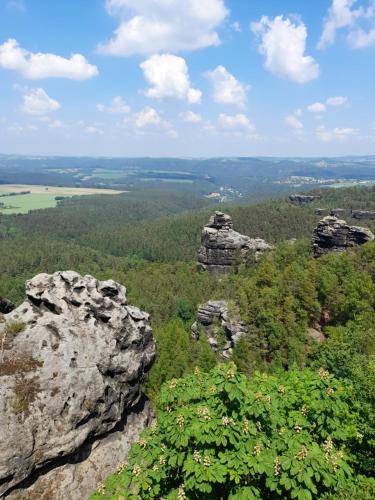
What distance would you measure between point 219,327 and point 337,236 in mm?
37817

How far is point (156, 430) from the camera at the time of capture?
12.3 m

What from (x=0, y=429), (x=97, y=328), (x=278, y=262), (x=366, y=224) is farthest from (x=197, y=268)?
(x=0, y=429)

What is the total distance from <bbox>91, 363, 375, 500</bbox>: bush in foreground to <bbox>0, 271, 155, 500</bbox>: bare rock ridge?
18.6 feet

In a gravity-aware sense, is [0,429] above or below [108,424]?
above

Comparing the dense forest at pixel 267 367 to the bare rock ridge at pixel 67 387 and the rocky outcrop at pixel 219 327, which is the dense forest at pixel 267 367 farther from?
→ the bare rock ridge at pixel 67 387

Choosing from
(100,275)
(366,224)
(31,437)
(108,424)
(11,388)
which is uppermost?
(11,388)

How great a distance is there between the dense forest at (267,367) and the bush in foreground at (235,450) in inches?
1.8

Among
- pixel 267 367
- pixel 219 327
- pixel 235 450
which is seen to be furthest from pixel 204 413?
pixel 219 327

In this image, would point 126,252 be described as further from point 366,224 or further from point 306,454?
point 306,454

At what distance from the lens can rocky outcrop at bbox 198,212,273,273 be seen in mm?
87250

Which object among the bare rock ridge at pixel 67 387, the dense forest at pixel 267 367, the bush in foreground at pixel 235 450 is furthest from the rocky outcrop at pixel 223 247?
the bush in foreground at pixel 235 450

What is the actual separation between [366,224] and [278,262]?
54.8 metres

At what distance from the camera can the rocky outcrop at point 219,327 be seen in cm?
5347

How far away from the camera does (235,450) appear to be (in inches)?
413
